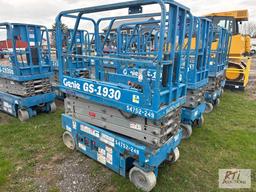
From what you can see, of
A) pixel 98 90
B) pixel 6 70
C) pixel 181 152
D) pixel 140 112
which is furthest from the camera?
pixel 6 70

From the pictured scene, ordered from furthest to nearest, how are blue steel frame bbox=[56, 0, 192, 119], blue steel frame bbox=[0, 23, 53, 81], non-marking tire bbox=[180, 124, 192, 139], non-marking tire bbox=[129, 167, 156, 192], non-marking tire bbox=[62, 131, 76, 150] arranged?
blue steel frame bbox=[0, 23, 53, 81]
non-marking tire bbox=[180, 124, 192, 139]
non-marking tire bbox=[62, 131, 76, 150]
non-marking tire bbox=[129, 167, 156, 192]
blue steel frame bbox=[56, 0, 192, 119]

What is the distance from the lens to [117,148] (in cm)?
311

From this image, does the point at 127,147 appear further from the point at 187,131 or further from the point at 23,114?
the point at 23,114

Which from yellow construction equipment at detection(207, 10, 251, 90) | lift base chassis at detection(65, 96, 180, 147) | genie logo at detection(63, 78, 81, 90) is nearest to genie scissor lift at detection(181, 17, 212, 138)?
lift base chassis at detection(65, 96, 180, 147)

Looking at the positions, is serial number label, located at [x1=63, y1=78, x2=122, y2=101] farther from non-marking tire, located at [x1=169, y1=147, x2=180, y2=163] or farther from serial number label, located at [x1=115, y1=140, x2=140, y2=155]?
non-marking tire, located at [x1=169, y1=147, x2=180, y2=163]

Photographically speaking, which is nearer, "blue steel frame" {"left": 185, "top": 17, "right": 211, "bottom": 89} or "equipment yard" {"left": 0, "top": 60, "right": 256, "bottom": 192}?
"equipment yard" {"left": 0, "top": 60, "right": 256, "bottom": 192}

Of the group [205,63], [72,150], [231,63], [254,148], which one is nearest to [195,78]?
[205,63]

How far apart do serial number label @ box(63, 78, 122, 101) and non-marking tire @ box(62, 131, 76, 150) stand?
106 centimetres

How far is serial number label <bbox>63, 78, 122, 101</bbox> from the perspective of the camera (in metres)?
2.90

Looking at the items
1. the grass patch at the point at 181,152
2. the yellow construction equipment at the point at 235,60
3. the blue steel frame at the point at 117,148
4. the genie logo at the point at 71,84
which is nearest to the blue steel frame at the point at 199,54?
the grass patch at the point at 181,152

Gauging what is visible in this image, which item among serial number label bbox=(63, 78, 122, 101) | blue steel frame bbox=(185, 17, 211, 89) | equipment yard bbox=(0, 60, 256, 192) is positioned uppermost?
blue steel frame bbox=(185, 17, 211, 89)

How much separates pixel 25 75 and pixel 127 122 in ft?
12.1

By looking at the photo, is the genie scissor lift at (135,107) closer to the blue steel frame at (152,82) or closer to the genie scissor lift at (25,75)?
the blue steel frame at (152,82)

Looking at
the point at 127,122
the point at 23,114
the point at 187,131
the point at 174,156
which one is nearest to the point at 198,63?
the point at 187,131
